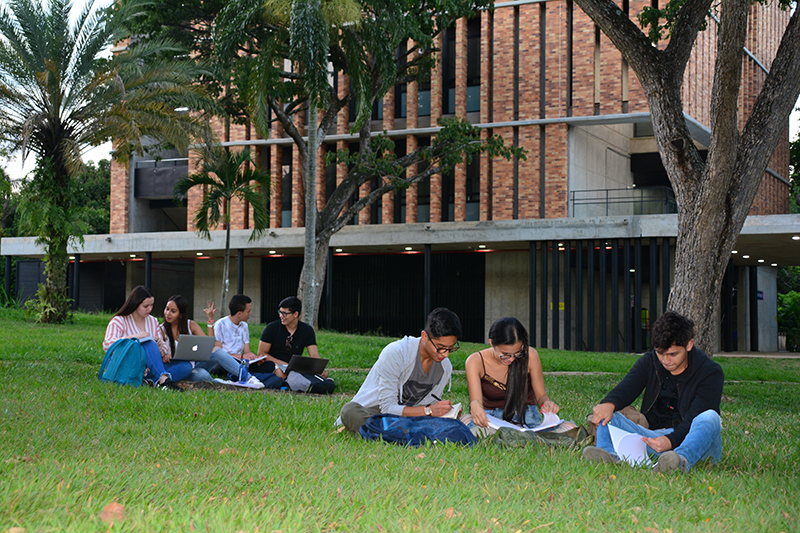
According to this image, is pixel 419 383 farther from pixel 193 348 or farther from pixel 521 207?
pixel 521 207

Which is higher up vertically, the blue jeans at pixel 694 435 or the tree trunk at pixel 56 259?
the tree trunk at pixel 56 259

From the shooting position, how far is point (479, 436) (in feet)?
19.2

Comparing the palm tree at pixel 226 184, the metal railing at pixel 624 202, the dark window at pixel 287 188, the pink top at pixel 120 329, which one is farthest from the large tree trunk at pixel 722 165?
the dark window at pixel 287 188

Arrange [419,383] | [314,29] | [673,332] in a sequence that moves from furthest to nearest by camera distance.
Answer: [314,29] → [419,383] → [673,332]

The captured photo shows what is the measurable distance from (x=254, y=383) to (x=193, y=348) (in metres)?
0.96

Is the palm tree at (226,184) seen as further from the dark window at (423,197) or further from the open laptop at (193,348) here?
the open laptop at (193,348)

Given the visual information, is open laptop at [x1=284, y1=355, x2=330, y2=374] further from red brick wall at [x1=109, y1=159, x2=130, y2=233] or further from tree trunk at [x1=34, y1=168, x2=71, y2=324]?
red brick wall at [x1=109, y1=159, x2=130, y2=233]

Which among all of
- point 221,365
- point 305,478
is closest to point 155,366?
point 221,365

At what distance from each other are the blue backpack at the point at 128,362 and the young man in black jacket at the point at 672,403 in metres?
5.42

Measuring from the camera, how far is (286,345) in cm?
996

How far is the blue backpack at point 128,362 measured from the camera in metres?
8.64

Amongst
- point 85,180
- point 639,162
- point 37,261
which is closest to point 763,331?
point 639,162

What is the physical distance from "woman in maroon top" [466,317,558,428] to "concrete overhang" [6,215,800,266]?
691 inches

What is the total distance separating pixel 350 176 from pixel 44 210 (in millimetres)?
8912
